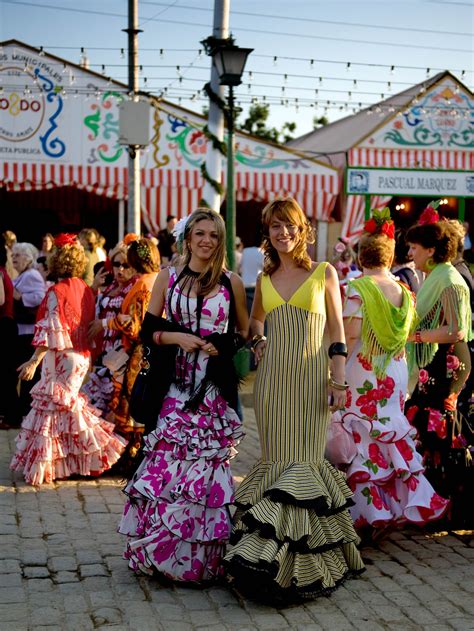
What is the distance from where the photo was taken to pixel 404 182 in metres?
17.5

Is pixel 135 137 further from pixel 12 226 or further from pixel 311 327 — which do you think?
pixel 311 327

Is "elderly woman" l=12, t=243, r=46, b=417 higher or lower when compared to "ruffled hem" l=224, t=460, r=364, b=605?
higher

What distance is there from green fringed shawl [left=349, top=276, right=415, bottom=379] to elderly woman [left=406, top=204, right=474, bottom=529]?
29 centimetres

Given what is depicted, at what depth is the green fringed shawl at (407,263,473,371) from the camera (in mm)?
5828

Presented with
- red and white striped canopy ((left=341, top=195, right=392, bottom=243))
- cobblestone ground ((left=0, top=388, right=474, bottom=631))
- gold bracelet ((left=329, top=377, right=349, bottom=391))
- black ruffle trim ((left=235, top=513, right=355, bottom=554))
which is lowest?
cobblestone ground ((left=0, top=388, right=474, bottom=631))

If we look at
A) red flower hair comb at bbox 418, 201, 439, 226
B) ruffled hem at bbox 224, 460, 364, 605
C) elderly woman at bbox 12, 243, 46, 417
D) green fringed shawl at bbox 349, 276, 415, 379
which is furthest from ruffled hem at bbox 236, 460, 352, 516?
elderly woman at bbox 12, 243, 46, 417

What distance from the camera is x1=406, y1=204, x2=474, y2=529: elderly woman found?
5844 millimetres

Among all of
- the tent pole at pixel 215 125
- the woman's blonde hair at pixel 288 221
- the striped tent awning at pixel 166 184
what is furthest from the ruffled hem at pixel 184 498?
the striped tent awning at pixel 166 184

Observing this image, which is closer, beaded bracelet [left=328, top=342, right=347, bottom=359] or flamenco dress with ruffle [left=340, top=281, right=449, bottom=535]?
beaded bracelet [left=328, top=342, right=347, bottom=359]

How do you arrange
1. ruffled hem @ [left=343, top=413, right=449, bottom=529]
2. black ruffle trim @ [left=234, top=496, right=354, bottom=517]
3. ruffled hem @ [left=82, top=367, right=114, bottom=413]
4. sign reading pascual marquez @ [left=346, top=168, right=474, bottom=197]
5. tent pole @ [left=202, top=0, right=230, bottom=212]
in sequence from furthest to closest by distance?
sign reading pascual marquez @ [left=346, top=168, right=474, bottom=197] → tent pole @ [left=202, top=0, right=230, bottom=212] → ruffled hem @ [left=82, top=367, right=114, bottom=413] → ruffled hem @ [left=343, top=413, right=449, bottom=529] → black ruffle trim @ [left=234, top=496, right=354, bottom=517]

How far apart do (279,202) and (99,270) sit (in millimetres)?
3594

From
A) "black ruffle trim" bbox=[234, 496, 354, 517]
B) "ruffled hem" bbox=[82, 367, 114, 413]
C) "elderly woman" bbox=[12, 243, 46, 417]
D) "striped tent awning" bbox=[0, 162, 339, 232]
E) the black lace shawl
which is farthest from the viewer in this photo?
"striped tent awning" bbox=[0, 162, 339, 232]

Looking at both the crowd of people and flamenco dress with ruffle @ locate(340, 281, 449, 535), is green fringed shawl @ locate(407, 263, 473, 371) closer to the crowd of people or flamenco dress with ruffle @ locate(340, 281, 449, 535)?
the crowd of people

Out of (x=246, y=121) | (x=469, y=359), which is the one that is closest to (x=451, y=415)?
(x=469, y=359)
